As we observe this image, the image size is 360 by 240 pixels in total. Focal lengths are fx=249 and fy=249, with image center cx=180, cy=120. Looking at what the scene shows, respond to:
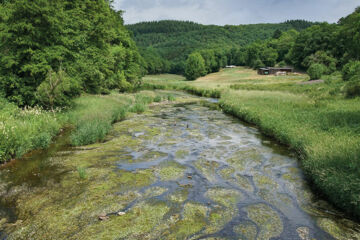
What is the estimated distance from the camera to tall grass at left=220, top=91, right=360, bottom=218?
7953 mm

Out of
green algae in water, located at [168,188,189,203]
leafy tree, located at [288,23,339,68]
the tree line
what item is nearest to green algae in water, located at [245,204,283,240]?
green algae in water, located at [168,188,189,203]

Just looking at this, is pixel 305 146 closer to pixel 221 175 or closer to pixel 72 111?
pixel 221 175

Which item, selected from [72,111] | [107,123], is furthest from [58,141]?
[72,111]

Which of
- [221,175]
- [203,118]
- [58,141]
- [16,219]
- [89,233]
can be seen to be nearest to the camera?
[89,233]

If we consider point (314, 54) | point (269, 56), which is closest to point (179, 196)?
point (314, 54)

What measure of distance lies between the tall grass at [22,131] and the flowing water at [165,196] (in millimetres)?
826

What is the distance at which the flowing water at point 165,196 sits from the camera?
6.95 m

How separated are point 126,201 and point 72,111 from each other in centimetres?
1445

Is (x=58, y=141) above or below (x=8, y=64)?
below

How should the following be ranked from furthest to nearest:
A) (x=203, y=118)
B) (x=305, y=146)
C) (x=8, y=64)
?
(x=203, y=118), (x=8, y=64), (x=305, y=146)

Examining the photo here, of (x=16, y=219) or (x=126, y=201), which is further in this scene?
(x=126, y=201)

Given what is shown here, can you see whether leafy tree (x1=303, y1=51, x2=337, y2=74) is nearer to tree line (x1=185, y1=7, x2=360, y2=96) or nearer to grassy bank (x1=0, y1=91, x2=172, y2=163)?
tree line (x1=185, y1=7, x2=360, y2=96)

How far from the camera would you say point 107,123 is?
18250mm

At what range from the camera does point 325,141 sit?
11234 mm
